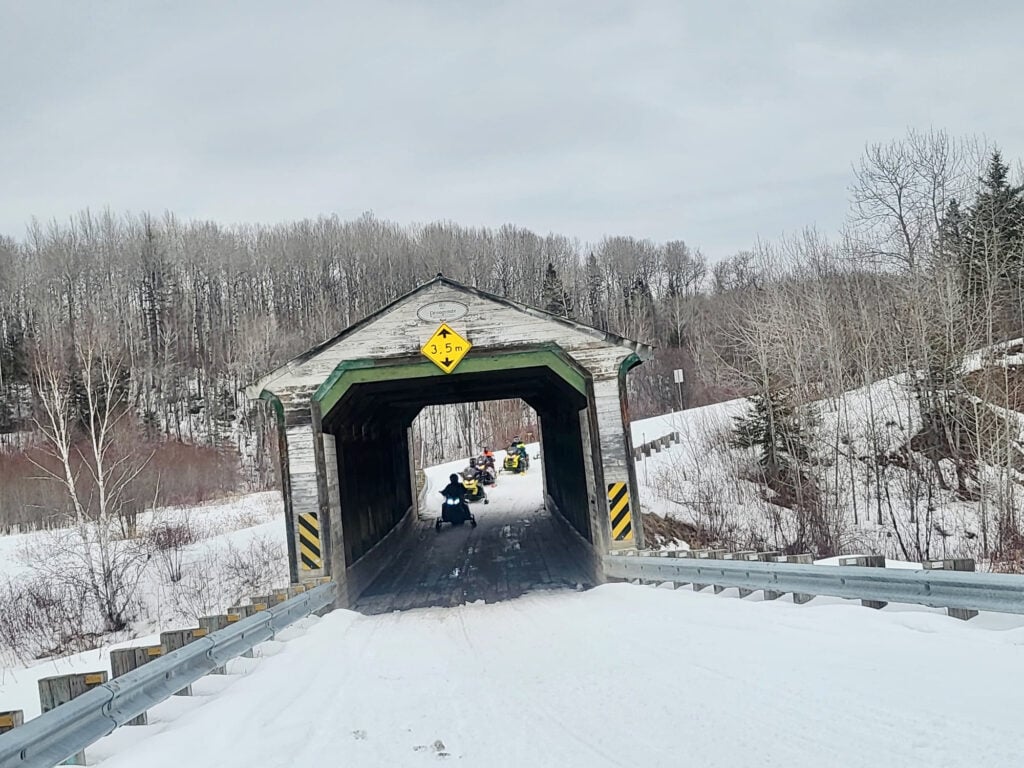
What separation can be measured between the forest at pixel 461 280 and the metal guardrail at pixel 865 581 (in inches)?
555

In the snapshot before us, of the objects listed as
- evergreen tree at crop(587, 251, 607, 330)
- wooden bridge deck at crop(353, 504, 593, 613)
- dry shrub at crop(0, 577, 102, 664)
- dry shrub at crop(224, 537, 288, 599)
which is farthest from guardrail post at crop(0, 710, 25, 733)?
evergreen tree at crop(587, 251, 607, 330)

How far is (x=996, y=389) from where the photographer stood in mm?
20641

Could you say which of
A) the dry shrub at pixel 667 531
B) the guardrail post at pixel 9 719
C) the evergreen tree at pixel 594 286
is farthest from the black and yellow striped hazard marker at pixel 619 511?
the evergreen tree at pixel 594 286

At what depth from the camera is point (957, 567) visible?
5.30 metres

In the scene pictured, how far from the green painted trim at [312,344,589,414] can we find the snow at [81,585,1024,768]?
18.5 feet

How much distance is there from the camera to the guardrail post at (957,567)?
4.99m

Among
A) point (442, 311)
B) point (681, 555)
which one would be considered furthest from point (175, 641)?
point (442, 311)

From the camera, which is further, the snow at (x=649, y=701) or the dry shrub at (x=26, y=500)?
the dry shrub at (x=26, y=500)

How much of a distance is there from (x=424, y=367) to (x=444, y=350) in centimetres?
46

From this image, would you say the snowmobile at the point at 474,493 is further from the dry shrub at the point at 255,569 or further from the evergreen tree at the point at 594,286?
the evergreen tree at the point at 594,286

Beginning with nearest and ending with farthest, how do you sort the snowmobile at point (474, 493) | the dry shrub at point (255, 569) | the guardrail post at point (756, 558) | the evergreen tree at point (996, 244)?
the guardrail post at point (756, 558) → the dry shrub at point (255, 569) → the evergreen tree at point (996, 244) → the snowmobile at point (474, 493)

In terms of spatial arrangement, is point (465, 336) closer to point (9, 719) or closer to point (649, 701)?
point (649, 701)

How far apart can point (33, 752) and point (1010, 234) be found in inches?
1402

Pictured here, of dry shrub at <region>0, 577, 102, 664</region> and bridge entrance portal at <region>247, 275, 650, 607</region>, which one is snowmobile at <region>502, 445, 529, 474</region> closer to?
dry shrub at <region>0, 577, 102, 664</region>
